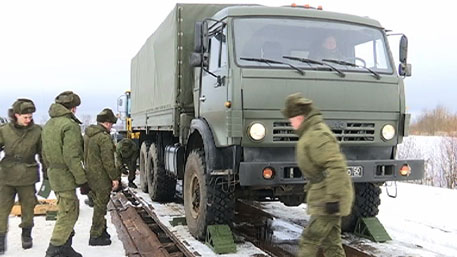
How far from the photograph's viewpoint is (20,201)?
5992 millimetres

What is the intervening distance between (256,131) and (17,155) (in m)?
2.90

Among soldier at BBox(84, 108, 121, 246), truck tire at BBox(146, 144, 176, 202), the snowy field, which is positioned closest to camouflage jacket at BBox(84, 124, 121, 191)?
soldier at BBox(84, 108, 121, 246)

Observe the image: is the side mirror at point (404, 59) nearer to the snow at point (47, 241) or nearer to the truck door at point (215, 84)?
the truck door at point (215, 84)

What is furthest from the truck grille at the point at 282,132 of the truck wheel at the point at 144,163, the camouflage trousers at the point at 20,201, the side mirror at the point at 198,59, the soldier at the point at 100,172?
the truck wheel at the point at 144,163

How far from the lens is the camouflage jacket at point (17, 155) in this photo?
582 cm

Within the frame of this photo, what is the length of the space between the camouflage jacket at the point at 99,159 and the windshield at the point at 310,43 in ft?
6.70

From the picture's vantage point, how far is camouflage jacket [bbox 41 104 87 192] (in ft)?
17.4

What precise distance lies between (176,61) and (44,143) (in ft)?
9.11

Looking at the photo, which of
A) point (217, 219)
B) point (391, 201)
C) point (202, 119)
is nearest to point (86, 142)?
point (202, 119)

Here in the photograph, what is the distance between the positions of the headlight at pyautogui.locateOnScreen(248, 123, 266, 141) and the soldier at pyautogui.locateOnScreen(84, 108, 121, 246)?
6.27ft

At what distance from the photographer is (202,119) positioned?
21.2 feet

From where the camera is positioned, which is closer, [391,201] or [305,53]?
[305,53]

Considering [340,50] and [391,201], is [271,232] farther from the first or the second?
[391,201]

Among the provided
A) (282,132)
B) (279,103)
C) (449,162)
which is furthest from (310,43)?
(449,162)
